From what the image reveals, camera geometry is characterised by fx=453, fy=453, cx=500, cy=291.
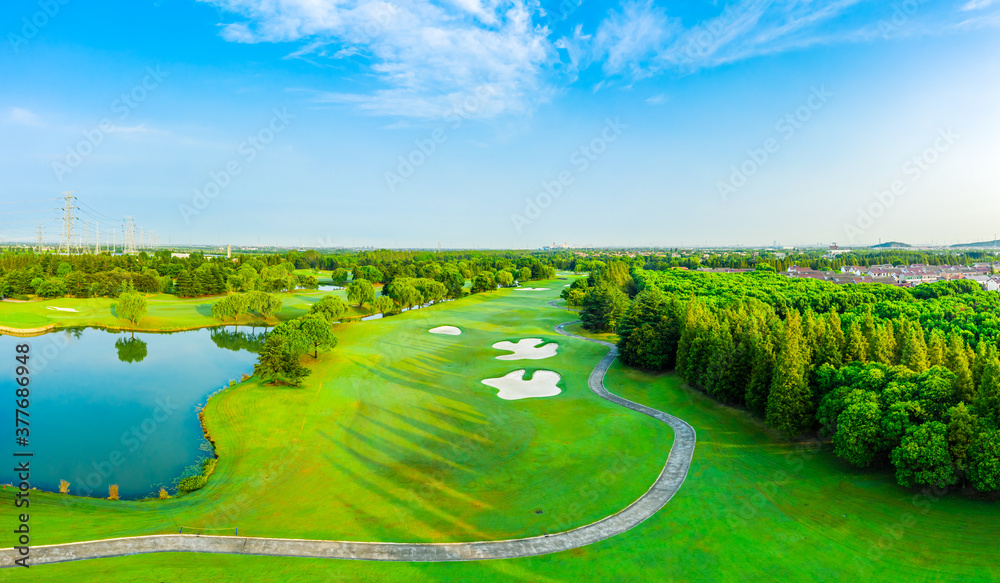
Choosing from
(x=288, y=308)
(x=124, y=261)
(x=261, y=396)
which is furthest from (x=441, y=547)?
(x=124, y=261)

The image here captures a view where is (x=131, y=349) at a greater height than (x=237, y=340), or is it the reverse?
(x=237, y=340)

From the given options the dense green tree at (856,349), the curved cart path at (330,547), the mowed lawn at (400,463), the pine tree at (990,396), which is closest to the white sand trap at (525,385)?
the mowed lawn at (400,463)

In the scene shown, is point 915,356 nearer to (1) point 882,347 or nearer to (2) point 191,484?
(1) point 882,347

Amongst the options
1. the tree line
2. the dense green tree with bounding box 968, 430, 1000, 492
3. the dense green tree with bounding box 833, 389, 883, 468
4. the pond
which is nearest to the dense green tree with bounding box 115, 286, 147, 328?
the pond

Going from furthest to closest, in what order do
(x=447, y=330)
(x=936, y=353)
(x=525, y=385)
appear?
(x=447, y=330), (x=525, y=385), (x=936, y=353)

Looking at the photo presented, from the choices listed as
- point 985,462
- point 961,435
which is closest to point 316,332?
point 961,435

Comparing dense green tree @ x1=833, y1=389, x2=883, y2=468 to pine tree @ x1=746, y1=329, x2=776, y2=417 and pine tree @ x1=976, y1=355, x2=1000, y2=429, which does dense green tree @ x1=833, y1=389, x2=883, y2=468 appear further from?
pine tree @ x1=746, y1=329, x2=776, y2=417

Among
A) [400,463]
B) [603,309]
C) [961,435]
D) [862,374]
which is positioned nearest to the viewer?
[961,435]
